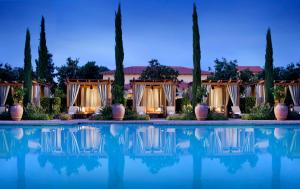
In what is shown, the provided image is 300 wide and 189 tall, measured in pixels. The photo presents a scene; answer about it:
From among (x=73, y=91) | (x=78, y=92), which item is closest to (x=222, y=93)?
(x=78, y=92)

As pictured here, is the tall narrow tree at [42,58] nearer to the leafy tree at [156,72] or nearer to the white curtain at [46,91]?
the white curtain at [46,91]

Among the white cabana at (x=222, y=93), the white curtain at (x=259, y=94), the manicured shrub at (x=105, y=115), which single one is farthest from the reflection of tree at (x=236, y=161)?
the white curtain at (x=259, y=94)

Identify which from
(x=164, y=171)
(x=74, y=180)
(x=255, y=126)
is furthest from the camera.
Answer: (x=255, y=126)

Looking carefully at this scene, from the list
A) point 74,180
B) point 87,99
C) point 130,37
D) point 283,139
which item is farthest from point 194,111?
point 130,37

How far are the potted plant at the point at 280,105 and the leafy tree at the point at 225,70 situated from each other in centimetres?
1288

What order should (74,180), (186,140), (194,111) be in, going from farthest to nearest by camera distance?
(194,111) < (186,140) < (74,180)

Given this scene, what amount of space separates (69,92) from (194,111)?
8.57 meters

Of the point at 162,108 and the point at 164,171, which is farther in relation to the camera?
the point at 162,108

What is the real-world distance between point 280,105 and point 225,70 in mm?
14261

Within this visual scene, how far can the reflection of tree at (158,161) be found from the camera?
711 centimetres

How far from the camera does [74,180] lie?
5891mm

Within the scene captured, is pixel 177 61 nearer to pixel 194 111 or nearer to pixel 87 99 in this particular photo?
pixel 87 99

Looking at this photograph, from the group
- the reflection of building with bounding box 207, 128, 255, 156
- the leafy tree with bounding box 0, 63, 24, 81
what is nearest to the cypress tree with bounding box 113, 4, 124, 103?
the reflection of building with bounding box 207, 128, 255, 156

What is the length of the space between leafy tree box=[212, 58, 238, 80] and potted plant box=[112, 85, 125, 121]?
1522cm
